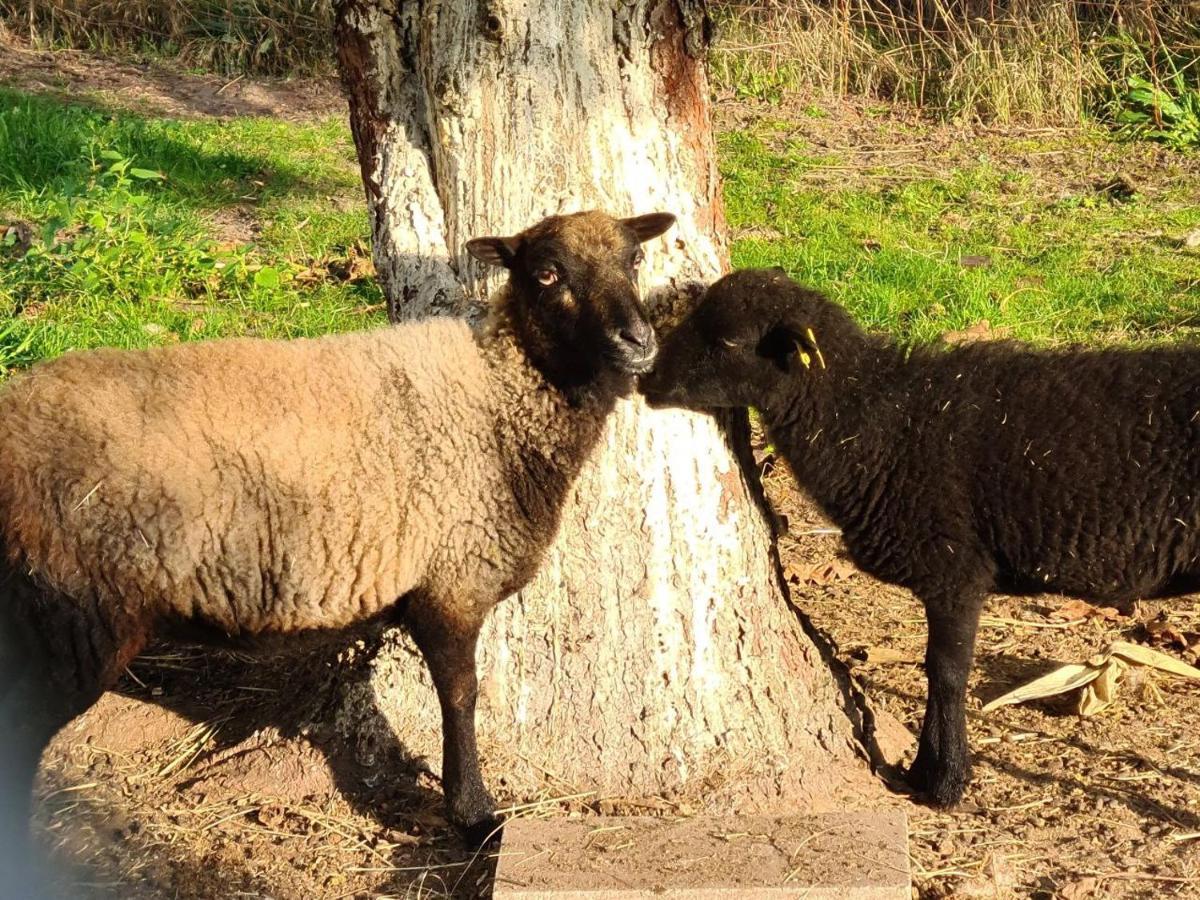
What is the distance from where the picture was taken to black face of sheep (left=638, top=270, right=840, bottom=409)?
14.9 ft

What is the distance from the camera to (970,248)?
8.62 metres

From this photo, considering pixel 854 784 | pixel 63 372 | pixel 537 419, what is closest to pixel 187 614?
pixel 63 372

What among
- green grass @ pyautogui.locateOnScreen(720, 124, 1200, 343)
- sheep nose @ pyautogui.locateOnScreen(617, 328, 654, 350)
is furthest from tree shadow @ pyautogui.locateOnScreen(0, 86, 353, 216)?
sheep nose @ pyautogui.locateOnScreen(617, 328, 654, 350)

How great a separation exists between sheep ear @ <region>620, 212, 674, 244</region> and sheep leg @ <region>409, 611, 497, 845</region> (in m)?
1.31

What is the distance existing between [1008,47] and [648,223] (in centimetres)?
759

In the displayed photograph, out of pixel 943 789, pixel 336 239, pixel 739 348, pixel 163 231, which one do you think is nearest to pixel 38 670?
pixel 739 348

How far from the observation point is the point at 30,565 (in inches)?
147

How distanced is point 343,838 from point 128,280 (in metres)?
4.31

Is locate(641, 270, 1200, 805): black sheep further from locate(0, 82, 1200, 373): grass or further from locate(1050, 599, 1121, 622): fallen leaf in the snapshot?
locate(0, 82, 1200, 373): grass

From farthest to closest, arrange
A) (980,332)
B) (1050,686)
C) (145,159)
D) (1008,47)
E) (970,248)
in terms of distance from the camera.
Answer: (1008,47), (145,159), (970,248), (980,332), (1050,686)

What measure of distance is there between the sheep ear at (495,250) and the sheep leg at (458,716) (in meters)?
1.11

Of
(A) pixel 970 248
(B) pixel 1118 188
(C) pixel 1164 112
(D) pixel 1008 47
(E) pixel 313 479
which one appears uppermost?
(D) pixel 1008 47

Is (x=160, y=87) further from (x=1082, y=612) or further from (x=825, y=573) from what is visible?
(x=1082, y=612)

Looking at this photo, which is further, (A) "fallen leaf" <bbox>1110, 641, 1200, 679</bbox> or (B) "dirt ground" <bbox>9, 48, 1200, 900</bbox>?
(A) "fallen leaf" <bbox>1110, 641, 1200, 679</bbox>
